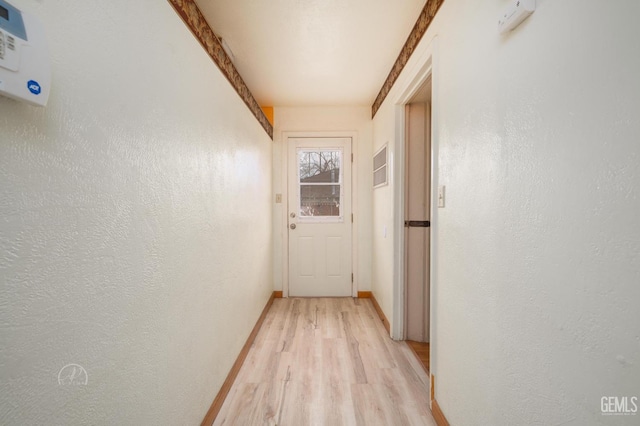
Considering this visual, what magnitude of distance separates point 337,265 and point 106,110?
10.1 feet

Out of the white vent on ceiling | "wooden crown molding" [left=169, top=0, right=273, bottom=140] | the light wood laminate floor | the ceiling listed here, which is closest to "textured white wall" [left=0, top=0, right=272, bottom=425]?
"wooden crown molding" [left=169, top=0, right=273, bottom=140]

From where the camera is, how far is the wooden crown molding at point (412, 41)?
1.64 m

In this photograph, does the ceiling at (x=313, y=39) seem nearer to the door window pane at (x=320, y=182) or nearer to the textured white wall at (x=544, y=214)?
the textured white wall at (x=544, y=214)

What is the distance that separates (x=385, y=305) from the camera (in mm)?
2768

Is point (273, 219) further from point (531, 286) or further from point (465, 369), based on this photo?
point (531, 286)

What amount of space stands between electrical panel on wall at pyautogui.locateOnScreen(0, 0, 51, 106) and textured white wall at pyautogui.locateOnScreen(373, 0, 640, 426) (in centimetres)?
116

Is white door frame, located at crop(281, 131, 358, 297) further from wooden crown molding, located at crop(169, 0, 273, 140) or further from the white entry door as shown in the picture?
wooden crown molding, located at crop(169, 0, 273, 140)

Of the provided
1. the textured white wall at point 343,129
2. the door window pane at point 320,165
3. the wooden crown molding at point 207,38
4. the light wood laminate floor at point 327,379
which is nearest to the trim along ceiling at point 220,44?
the wooden crown molding at point 207,38

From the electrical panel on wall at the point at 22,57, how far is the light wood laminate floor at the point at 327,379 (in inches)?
66.3

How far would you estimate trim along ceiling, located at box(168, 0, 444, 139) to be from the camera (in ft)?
4.39

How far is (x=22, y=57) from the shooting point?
1.66ft

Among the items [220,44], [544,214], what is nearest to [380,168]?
[220,44]

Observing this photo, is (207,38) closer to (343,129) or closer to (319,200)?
(343,129)

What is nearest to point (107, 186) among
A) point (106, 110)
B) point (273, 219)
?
point (106, 110)
